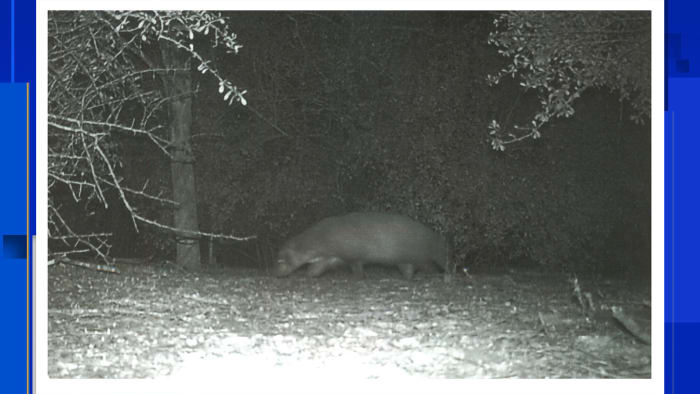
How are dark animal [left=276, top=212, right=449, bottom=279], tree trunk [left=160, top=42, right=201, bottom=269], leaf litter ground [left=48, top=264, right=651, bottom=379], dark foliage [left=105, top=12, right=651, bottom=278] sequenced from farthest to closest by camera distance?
tree trunk [left=160, top=42, right=201, bottom=269]
dark animal [left=276, top=212, right=449, bottom=279]
dark foliage [left=105, top=12, right=651, bottom=278]
leaf litter ground [left=48, top=264, right=651, bottom=379]

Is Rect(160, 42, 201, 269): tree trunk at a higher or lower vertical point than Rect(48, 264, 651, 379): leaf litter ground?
higher

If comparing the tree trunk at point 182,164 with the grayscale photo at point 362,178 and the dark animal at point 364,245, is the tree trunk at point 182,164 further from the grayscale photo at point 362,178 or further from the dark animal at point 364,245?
the dark animal at point 364,245

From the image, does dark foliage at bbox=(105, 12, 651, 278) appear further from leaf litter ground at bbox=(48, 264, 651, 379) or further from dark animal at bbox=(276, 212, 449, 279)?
leaf litter ground at bbox=(48, 264, 651, 379)

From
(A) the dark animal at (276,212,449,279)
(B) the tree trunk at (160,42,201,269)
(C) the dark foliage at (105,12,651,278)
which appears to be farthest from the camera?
(B) the tree trunk at (160,42,201,269)

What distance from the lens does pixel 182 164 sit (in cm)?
826

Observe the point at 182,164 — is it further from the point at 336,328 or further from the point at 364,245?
the point at 336,328

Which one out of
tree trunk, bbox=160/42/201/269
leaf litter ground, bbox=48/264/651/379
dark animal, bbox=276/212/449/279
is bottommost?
leaf litter ground, bbox=48/264/651/379

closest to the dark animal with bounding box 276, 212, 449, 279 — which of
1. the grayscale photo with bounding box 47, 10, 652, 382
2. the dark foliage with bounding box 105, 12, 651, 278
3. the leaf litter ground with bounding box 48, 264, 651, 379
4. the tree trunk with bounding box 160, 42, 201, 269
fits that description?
the grayscale photo with bounding box 47, 10, 652, 382

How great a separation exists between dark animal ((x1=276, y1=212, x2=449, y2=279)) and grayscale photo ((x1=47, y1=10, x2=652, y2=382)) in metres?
0.02

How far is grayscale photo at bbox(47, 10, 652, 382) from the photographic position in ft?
16.9

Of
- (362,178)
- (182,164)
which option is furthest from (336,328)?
(182,164)

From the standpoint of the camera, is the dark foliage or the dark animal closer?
the dark foliage

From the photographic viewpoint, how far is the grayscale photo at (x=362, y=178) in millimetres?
5137

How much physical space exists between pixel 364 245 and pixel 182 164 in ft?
6.88
